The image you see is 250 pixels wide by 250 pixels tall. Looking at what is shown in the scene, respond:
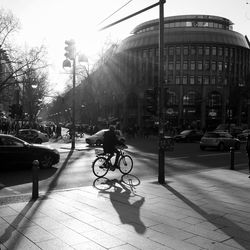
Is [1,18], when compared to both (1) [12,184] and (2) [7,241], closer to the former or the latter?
(1) [12,184]

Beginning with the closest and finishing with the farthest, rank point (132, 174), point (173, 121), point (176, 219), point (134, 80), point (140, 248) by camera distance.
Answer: point (140, 248)
point (176, 219)
point (132, 174)
point (173, 121)
point (134, 80)

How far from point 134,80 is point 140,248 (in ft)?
281

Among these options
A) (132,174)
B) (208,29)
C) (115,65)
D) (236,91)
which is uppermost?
(208,29)

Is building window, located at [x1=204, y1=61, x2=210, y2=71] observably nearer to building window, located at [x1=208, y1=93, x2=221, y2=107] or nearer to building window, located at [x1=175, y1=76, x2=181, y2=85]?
building window, located at [x1=208, y1=93, x2=221, y2=107]

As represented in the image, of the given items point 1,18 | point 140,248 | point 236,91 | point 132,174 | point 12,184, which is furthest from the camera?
point 236,91

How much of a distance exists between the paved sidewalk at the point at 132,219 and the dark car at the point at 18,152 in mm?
4518

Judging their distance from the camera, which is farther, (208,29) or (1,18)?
(208,29)

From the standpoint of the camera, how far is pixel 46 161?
14711mm

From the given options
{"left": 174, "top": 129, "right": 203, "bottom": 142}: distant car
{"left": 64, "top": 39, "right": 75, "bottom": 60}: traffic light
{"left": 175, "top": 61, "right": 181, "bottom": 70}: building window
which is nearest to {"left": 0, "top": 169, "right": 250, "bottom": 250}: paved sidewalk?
{"left": 64, "top": 39, "right": 75, "bottom": 60}: traffic light

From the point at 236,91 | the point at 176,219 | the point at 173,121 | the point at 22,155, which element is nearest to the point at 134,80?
the point at 173,121

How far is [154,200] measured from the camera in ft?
28.1

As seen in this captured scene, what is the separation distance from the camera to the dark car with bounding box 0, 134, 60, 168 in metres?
13.6

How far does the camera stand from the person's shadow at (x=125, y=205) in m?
6.51

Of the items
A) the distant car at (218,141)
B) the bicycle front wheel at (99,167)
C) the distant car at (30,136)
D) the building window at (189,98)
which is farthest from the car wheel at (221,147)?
the building window at (189,98)
